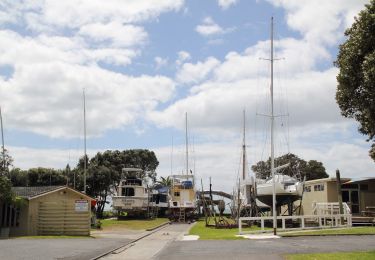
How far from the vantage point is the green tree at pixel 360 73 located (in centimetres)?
1477

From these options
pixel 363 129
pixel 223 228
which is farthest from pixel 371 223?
pixel 363 129

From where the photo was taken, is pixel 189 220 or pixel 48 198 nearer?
pixel 48 198

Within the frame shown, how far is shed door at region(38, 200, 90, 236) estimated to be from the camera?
3381cm

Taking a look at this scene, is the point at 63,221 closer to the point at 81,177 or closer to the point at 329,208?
the point at 329,208

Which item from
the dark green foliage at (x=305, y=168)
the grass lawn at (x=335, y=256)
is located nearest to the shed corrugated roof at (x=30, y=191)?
the grass lawn at (x=335, y=256)

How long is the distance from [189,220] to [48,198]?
22.2m

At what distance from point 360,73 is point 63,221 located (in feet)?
78.8

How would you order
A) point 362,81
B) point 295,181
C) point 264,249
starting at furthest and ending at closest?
point 295,181, point 264,249, point 362,81

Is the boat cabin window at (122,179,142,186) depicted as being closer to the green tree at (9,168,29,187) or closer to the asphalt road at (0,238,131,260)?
the green tree at (9,168,29,187)

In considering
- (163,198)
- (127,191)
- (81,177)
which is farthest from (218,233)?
(81,177)

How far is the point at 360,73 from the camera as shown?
1552cm

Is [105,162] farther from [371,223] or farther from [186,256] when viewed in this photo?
[186,256]

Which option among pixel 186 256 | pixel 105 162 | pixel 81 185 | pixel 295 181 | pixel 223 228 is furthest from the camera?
pixel 105 162

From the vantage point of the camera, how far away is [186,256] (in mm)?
18906
